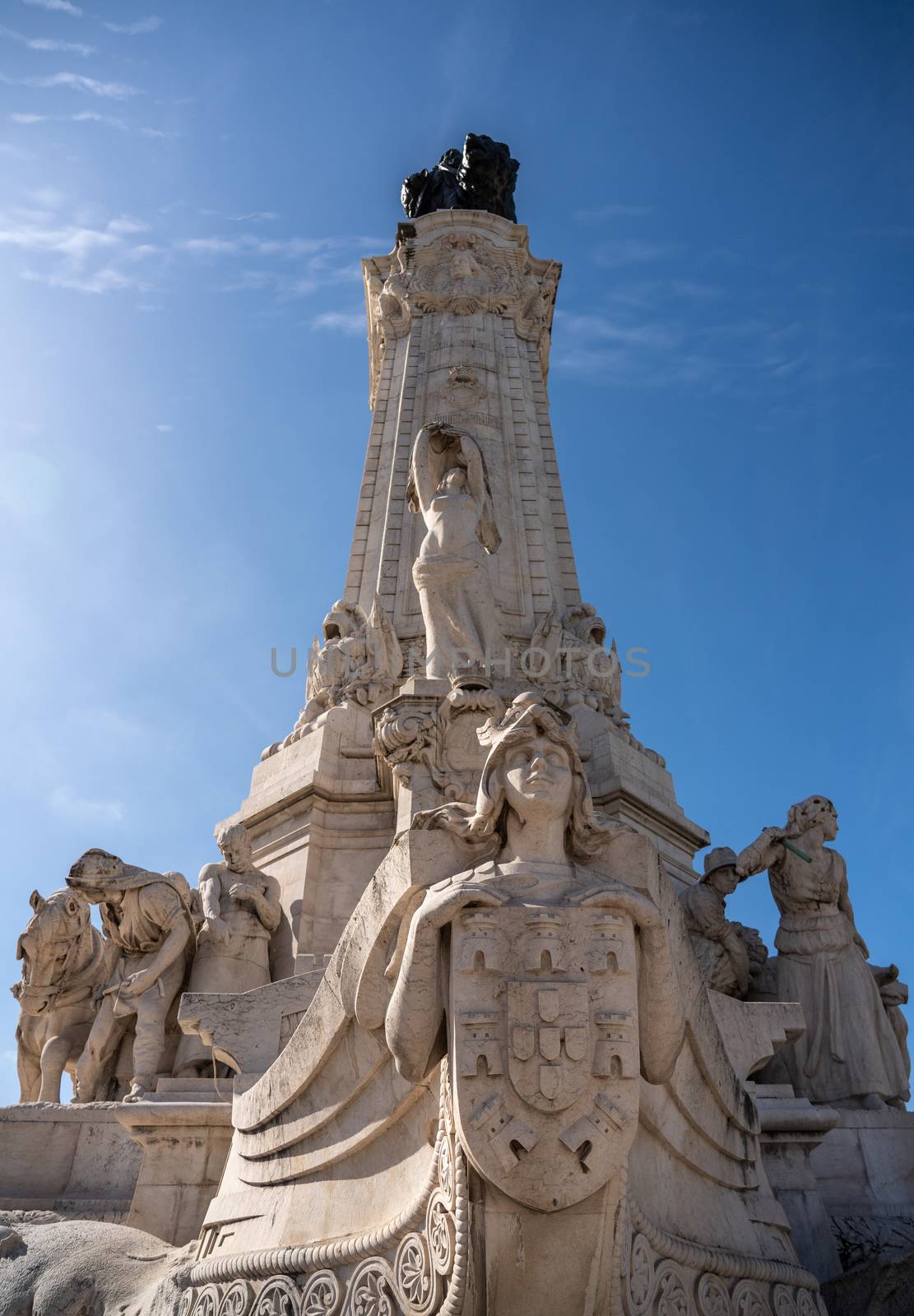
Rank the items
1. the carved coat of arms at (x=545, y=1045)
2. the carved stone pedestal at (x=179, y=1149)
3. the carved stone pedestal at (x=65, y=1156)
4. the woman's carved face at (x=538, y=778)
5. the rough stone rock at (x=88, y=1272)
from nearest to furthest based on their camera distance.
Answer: the carved coat of arms at (x=545, y=1045) → the woman's carved face at (x=538, y=778) → the rough stone rock at (x=88, y=1272) → the carved stone pedestal at (x=179, y=1149) → the carved stone pedestal at (x=65, y=1156)

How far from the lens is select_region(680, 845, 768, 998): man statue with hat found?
28.4 ft

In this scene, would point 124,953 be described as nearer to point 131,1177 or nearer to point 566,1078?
point 131,1177

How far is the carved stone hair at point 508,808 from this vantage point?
4477 mm

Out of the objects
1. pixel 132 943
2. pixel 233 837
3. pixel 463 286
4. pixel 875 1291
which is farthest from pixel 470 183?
pixel 875 1291

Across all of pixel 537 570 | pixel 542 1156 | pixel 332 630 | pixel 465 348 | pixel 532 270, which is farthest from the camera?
pixel 532 270

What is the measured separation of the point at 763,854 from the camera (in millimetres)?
8438

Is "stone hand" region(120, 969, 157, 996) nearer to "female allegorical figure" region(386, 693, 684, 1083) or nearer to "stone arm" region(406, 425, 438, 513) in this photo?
"female allegorical figure" region(386, 693, 684, 1083)

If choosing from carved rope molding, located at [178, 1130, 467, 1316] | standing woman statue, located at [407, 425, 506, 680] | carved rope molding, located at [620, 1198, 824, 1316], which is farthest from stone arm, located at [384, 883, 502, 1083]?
standing woman statue, located at [407, 425, 506, 680]

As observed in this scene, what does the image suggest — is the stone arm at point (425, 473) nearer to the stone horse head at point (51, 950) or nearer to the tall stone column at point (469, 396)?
the tall stone column at point (469, 396)

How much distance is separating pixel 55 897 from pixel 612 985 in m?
6.78

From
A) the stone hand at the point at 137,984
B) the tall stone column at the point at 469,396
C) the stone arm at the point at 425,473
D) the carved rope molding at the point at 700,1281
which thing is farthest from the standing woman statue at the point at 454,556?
the carved rope molding at the point at 700,1281

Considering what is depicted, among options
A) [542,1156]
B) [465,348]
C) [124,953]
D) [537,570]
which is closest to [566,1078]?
[542,1156]

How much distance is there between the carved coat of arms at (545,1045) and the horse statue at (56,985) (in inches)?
246

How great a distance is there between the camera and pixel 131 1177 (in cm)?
716
